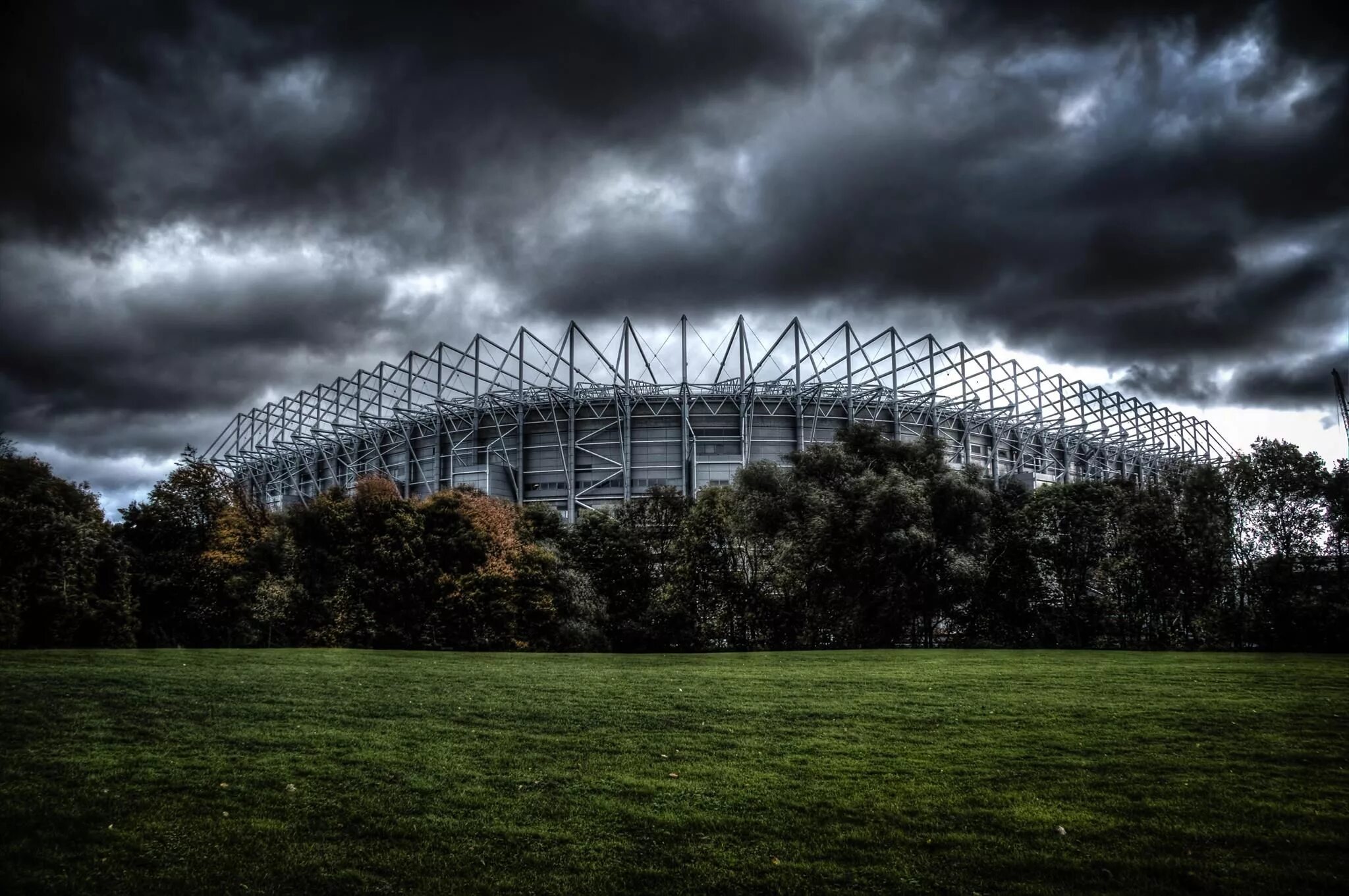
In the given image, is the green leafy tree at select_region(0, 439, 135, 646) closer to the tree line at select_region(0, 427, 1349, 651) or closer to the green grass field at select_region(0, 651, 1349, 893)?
the tree line at select_region(0, 427, 1349, 651)

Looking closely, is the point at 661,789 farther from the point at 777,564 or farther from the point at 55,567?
the point at 55,567

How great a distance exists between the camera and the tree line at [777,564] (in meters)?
32.0

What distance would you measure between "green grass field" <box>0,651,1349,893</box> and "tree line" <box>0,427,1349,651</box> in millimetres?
16747

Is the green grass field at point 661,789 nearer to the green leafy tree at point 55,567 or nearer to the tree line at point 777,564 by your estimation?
the green leafy tree at point 55,567

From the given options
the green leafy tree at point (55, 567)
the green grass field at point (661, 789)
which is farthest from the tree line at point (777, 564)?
the green grass field at point (661, 789)

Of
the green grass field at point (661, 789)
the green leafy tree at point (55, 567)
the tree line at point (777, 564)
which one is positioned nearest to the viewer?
the green grass field at point (661, 789)

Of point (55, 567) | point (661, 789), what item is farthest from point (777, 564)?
point (55, 567)

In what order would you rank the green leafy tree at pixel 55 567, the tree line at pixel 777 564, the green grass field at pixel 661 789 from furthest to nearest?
the tree line at pixel 777 564 → the green leafy tree at pixel 55 567 → the green grass field at pixel 661 789

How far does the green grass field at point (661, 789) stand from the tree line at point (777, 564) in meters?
16.7

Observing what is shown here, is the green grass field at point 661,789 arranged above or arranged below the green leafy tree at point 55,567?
below

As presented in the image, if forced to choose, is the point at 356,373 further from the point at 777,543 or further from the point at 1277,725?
the point at 1277,725

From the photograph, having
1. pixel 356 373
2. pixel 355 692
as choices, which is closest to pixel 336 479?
pixel 356 373

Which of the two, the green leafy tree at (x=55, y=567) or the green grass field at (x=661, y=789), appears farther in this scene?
the green leafy tree at (x=55, y=567)

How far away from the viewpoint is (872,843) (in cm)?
740
